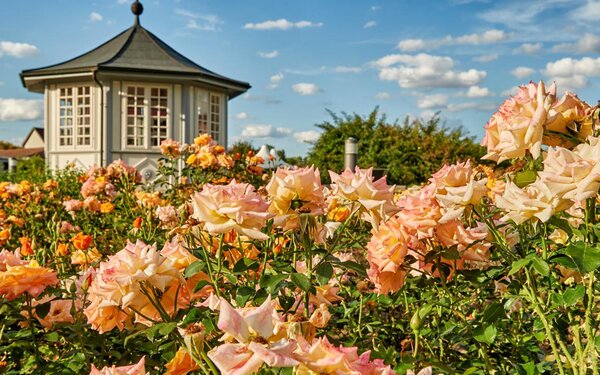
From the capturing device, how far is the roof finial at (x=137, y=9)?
18.1 metres

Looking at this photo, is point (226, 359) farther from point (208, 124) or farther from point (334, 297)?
point (208, 124)

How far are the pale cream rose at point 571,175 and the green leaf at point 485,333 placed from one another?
1.00ft

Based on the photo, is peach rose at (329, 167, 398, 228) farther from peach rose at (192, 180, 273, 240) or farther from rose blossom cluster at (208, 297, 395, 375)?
rose blossom cluster at (208, 297, 395, 375)

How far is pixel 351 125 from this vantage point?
1560 centimetres

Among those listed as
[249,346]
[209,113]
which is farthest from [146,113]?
[249,346]

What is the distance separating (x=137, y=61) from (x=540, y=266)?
15.7 metres

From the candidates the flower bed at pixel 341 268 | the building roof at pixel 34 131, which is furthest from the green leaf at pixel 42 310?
the building roof at pixel 34 131

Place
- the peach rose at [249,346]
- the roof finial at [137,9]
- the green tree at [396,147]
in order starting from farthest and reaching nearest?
1. the roof finial at [137,9]
2. the green tree at [396,147]
3. the peach rose at [249,346]

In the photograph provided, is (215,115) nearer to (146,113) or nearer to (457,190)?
(146,113)

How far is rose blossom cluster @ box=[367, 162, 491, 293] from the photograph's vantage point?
53.6 inches

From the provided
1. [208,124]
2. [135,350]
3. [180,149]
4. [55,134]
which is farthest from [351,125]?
[135,350]

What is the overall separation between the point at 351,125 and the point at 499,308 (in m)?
14.4

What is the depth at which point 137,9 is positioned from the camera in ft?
59.4

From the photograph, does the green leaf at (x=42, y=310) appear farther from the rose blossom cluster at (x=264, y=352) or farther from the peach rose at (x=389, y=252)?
the rose blossom cluster at (x=264, y=352)
